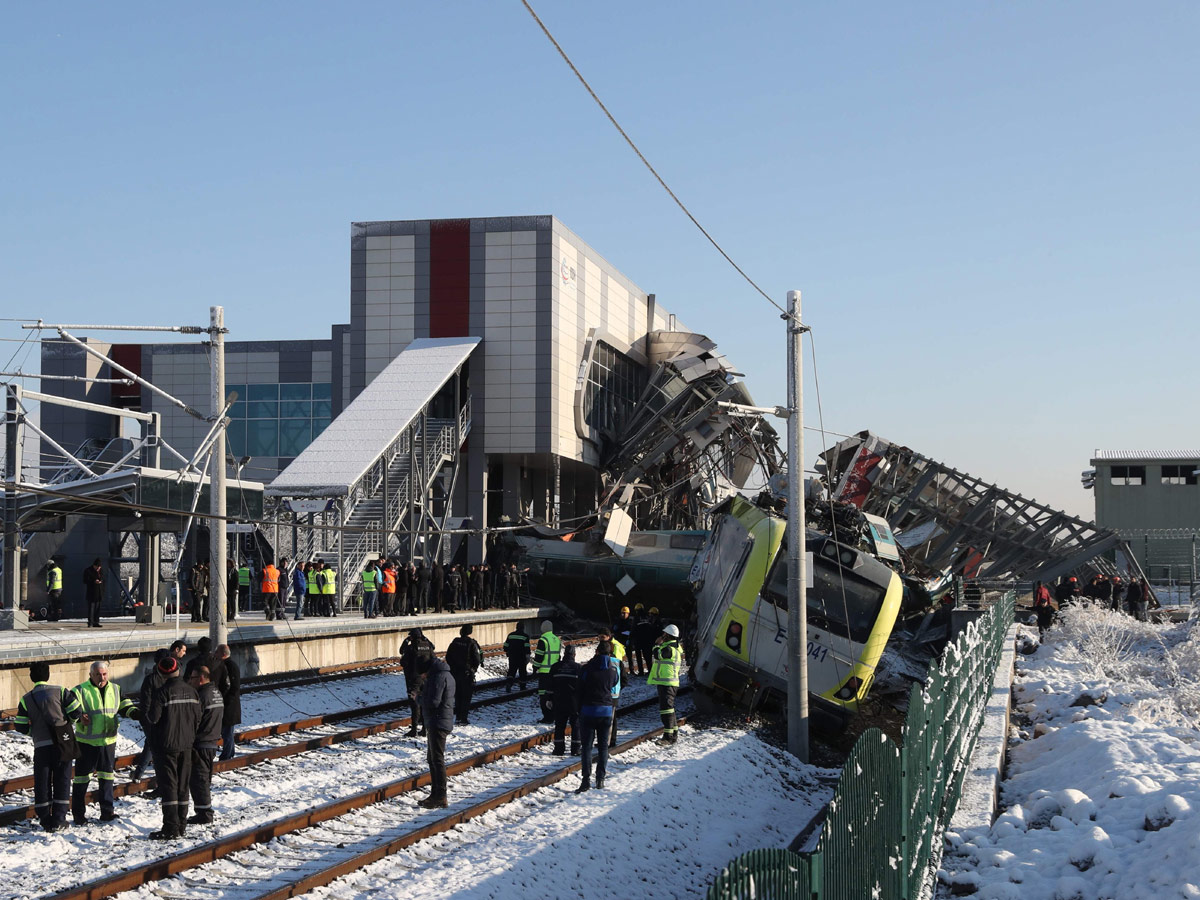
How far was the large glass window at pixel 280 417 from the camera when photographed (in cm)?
5791

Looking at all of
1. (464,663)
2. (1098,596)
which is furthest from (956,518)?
(464,663)

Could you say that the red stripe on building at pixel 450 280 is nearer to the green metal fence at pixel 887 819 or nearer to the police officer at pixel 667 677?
the police officer at pixel 667 677

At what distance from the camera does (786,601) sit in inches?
772

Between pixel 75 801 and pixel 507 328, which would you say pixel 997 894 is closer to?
pixel 75 801

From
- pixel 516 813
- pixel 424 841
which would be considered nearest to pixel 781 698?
pixel 516 813

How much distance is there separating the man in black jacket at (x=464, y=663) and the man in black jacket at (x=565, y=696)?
5.51 ft

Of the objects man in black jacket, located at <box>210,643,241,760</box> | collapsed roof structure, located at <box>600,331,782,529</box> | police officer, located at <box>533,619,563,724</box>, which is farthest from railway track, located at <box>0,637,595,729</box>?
collapsed roof structure, located at <box>600,331,782,529</box>

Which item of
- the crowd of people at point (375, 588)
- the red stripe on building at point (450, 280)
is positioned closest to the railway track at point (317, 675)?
the crowd of people at point (375, 588)

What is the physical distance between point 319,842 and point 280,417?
48.4 meters

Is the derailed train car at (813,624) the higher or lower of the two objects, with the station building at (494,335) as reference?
lower

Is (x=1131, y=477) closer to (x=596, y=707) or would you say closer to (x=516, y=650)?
(x=516, y=650)

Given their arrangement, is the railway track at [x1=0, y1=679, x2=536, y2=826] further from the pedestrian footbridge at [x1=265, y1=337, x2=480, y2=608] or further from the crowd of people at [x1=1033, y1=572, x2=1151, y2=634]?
the crowd of people at [x1=1033, y1=572, x2=1151, y2=634]

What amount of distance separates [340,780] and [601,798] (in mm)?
3446

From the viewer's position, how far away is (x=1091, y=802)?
12.2 metres
